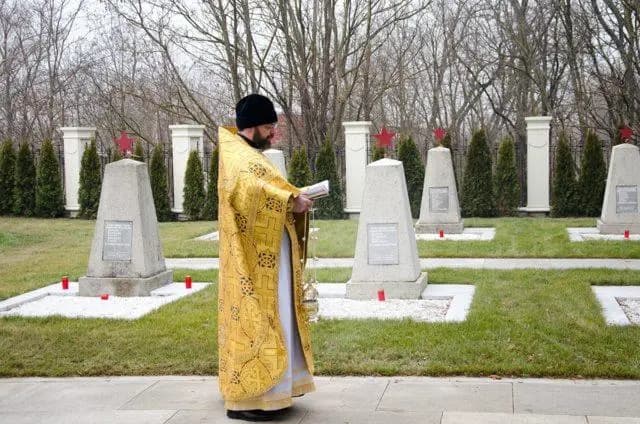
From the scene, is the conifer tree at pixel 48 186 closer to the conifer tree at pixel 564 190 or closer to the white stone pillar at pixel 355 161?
the white stone pillar at pixel 355 161

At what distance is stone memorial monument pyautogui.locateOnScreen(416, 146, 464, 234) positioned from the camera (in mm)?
16578

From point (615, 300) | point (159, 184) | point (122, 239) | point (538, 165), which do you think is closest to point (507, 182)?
point (538, 165)

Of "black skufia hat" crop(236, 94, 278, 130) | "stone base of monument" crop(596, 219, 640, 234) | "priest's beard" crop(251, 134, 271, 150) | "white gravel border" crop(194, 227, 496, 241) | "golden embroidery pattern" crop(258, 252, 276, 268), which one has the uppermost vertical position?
"black skufia hat" crop(236, 94, 278, 130)

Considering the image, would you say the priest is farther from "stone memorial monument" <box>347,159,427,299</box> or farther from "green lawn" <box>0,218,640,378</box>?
"stone memorial monument" <box>347,159,427,299</box>

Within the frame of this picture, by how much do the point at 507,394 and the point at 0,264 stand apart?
10.0 metres

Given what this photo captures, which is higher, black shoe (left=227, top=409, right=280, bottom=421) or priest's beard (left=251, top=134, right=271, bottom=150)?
priest's beard (left=251, top=134, right=271, bottom=150)

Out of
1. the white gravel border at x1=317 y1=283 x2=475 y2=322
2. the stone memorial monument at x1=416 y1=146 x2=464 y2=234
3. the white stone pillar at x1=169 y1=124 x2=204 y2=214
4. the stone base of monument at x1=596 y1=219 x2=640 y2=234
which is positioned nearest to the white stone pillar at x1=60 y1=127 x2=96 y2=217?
the white stone pillar at x1=169 y1=124 x2=204 y2=214

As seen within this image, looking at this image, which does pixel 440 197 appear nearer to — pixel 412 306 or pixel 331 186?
pixel 331 186

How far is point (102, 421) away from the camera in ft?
18.9

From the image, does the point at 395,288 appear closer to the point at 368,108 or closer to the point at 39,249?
the point at 39,249

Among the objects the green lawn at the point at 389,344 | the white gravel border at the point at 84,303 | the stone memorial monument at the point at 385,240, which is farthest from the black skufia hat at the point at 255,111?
the stone memorial monument at the point at 385,240

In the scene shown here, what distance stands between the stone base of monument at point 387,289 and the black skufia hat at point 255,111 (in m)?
4.68

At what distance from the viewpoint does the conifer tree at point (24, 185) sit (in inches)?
898

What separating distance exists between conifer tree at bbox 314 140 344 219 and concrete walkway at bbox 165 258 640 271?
288 inches
